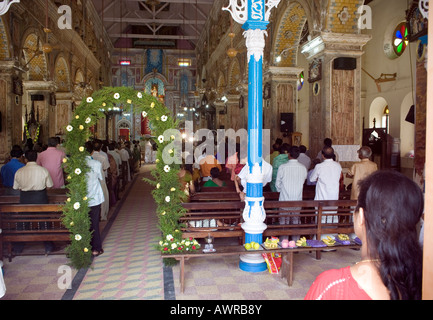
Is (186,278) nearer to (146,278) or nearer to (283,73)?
(146,278)

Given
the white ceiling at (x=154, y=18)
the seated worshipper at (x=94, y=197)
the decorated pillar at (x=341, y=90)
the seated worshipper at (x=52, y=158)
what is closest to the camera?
the seated worshipper at (x=94, y=197)

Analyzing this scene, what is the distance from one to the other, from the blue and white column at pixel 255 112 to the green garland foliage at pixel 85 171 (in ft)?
3.56

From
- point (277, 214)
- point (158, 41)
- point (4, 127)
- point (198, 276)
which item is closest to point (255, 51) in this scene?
point (277, 214)

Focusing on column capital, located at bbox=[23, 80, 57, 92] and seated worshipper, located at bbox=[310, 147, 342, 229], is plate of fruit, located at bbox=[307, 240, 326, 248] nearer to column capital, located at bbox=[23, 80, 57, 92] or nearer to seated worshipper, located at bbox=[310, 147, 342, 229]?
seated worshipper, located at bbox=[310, 147, 342, 229]

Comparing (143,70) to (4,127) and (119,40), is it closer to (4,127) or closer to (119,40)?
(119,40)

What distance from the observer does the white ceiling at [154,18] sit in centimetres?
2435

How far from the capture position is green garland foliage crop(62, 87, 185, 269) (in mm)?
5523

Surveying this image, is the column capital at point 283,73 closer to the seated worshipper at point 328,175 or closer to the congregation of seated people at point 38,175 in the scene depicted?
the congregation of seated people at point 38,175

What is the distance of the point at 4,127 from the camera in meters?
10.3

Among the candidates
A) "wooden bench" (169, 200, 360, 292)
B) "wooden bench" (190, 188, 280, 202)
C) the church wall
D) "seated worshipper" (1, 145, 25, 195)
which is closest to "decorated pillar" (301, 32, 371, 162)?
"wooden bench" (169, 200, 360, 292)

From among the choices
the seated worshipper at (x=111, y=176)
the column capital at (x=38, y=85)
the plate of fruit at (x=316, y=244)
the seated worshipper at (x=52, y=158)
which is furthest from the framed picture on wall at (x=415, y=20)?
the column capital at (x=38, y=85)

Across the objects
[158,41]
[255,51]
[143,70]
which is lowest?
[255,51]

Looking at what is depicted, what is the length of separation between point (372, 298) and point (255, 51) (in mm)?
4327

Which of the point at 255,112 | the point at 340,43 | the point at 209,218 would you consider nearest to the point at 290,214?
the point at 209,218
